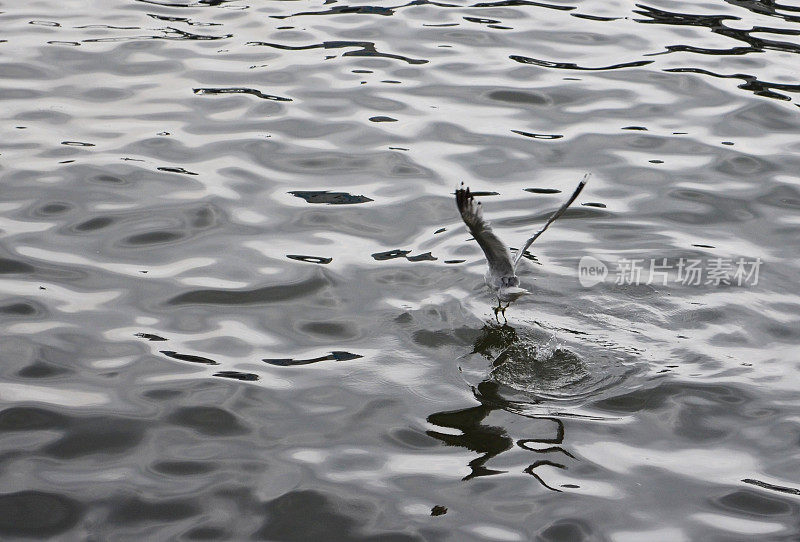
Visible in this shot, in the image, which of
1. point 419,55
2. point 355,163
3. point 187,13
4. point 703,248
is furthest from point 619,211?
point 187,13

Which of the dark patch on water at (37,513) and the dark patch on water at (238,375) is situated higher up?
the dark patch on water at (238,375)

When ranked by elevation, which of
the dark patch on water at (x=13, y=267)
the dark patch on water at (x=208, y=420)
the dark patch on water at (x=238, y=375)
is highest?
the dark patch on water at (x=13, y=267)

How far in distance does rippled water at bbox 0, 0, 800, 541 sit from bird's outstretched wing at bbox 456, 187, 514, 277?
1.56 ft

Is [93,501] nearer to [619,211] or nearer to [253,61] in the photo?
[619,211]

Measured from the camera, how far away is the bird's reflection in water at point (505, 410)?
20.3ft

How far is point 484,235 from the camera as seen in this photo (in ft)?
23.9

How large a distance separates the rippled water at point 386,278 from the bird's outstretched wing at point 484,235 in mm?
477

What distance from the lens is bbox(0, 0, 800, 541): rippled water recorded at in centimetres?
591

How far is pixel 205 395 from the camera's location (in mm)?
6680

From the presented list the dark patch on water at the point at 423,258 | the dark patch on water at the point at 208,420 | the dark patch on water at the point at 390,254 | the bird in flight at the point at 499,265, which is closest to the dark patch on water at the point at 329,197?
the dark patch on water at the point at 390,254

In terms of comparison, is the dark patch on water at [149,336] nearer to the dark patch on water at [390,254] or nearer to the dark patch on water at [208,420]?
the dark patch on water at [208,420]

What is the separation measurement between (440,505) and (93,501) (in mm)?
2061

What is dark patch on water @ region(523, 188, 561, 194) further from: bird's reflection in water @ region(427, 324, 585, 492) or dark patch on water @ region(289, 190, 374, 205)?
bird's reflection in water @ region(427, 324, 585, 492)

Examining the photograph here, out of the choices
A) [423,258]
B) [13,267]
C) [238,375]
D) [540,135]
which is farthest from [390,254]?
[13,267]
